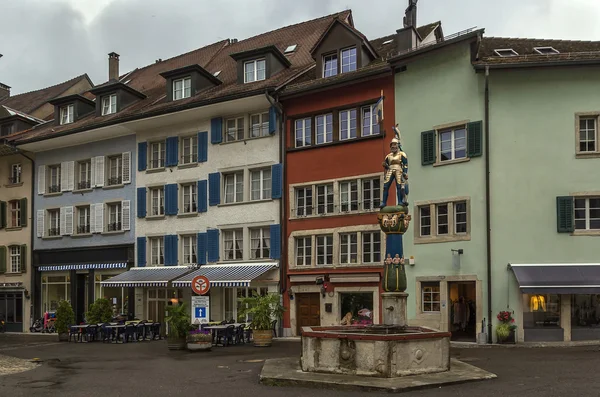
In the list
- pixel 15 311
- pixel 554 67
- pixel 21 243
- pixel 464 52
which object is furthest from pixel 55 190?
pixel 554 67

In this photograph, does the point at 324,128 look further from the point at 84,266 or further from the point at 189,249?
the point at 84,266

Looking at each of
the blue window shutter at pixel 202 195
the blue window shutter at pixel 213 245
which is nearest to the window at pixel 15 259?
the blue window shutter at pixel 202 195

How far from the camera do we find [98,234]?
3759 cm

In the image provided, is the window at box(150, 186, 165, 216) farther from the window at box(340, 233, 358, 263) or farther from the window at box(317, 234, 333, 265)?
the window at box(340, 233, 358, 263)

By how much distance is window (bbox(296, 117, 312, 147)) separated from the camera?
31094mm

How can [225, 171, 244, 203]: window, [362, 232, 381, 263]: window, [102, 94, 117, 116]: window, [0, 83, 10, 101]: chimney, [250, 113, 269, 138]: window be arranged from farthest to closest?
Answer: [0, 83, 10, 101]: chimney
[102, 94, 117, 116]: window
[225, 171, 244, 203]: window
[250, 113, 269, 138]: window
[362, 232, 381, 263]: window

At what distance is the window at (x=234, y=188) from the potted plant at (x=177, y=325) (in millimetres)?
9267

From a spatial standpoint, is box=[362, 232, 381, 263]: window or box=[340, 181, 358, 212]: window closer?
box=[362, 232, 381, 263]: window

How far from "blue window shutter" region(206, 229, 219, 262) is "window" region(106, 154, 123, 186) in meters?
6.64

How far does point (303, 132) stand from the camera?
31234 mm

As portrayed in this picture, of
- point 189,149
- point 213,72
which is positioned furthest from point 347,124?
point 213,72

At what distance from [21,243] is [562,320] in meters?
28.5

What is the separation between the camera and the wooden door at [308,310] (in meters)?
30.1

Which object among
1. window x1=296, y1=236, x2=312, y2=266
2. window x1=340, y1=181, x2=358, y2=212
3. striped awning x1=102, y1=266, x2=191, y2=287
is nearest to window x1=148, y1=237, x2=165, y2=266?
striped awning x1=102, y1=266, x2=191, y2=287
